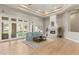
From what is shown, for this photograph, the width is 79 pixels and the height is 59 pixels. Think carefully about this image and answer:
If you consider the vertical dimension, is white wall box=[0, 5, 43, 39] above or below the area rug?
above

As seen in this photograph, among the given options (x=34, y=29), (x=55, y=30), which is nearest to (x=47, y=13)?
(x=34, y=29)

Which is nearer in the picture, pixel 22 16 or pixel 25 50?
pixel 25 50

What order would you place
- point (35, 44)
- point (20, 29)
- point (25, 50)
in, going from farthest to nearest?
point (35, 44) < point (20, 29) < point (25, 50)

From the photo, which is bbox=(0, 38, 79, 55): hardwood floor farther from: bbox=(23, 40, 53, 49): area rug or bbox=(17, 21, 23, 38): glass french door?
bbox=(17, 21, 23, 38): glass french door

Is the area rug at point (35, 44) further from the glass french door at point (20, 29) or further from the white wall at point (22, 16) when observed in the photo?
the white wall at point (22, 16)

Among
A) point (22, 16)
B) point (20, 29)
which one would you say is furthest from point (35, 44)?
point (22, 16)

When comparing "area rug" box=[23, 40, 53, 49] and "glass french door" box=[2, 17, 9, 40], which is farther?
"area rug" box=[23, 40, 53, 49]

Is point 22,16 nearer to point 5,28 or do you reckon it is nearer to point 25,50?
point 5,28

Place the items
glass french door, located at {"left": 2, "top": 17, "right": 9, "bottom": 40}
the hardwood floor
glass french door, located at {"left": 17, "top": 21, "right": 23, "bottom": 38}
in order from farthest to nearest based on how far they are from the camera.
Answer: glass french door, located at {"left": 17, "top": 21, "right": 23, "bottom": 38} < glass french door, located at {"left": 2, "top": 17, "right": 9, "bottom": 40} < the hardwood floor

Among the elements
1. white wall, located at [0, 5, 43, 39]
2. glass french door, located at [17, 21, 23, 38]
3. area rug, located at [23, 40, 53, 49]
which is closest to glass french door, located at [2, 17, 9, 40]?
white wall, located at [0, 5, 43, 39]

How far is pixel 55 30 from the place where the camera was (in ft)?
15.7

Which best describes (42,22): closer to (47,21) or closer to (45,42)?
(47,21)
